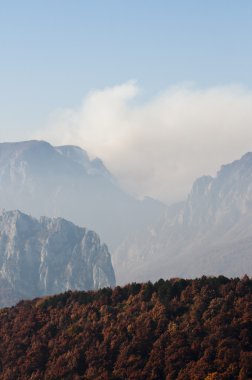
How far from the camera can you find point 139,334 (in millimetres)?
82875

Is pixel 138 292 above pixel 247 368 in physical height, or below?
above

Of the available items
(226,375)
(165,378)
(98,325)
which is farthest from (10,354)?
(226,375)

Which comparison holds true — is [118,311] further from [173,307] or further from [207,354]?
[207,354]

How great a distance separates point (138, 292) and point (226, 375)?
29257 millimetres

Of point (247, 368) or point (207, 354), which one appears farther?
point (207, 354)

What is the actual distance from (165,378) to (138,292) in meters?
24.0

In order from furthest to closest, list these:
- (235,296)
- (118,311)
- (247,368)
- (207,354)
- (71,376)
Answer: (118,311)
(235,296)
(71,376)
(207,354)
(247,368)

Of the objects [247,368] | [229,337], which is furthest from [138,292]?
[247,368]

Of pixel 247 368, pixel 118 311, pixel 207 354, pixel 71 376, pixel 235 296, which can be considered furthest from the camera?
pixel 118 311

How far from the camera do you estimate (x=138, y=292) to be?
3861 inches

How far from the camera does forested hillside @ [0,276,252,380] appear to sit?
75375 millimetres

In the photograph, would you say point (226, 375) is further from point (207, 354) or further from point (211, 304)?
point (211, 304)

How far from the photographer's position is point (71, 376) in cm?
8106

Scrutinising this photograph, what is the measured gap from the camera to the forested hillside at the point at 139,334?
75.4m
